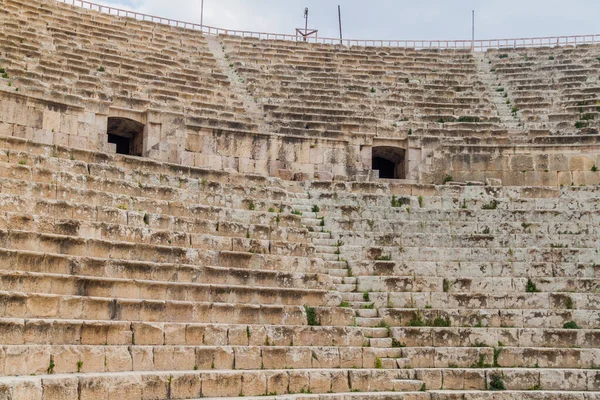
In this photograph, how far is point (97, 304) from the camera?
9945 millimetres

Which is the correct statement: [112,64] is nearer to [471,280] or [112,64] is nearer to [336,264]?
[336,264]

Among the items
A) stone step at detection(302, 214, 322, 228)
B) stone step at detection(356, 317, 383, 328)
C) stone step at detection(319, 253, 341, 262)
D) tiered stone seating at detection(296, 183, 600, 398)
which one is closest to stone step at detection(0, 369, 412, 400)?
tiered stone seating at detection(296, 183, 600, 398)

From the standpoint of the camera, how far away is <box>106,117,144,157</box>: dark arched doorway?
18.8m

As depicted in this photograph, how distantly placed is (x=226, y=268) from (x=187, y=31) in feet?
Answer: 56.3

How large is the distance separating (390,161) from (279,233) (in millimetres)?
8874

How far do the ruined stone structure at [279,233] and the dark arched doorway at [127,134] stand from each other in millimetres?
71

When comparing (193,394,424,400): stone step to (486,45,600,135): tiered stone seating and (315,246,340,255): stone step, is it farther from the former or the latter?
(486,45,600,135): tiered stone seating

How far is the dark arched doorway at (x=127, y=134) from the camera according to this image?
741 inches

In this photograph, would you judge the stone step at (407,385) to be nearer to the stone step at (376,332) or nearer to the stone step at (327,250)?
the stone step at (376,332)

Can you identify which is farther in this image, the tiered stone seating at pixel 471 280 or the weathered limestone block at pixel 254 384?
the tiered stone seating at pixel 471 280

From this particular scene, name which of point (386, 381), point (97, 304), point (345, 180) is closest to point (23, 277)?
point (97, 304)

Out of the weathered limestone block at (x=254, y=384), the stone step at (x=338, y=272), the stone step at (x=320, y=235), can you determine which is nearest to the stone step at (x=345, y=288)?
the stone step at (x=338, y=272)

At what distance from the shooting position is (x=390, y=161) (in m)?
21.7

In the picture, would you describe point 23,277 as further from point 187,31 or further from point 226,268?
point 187,31
